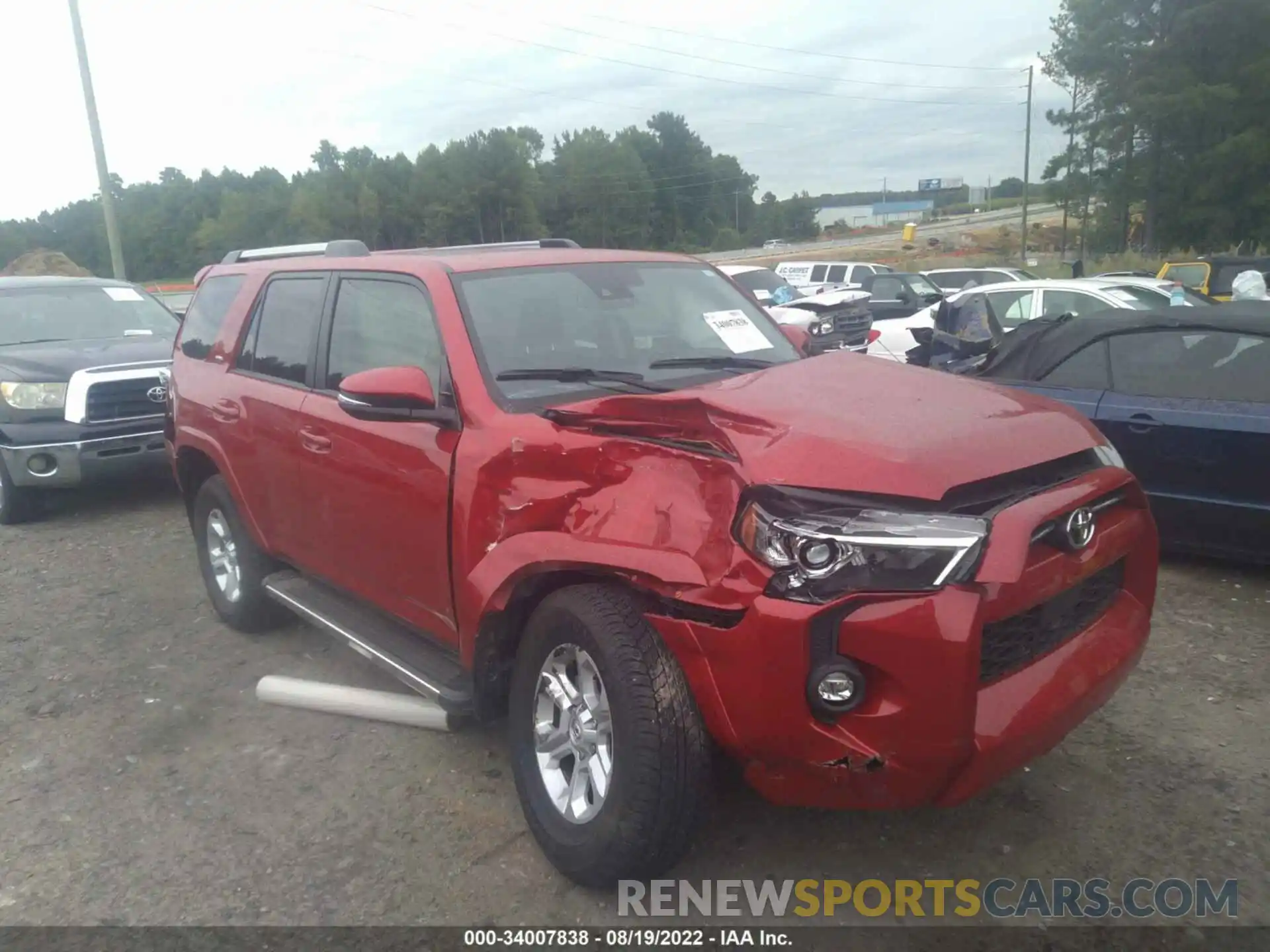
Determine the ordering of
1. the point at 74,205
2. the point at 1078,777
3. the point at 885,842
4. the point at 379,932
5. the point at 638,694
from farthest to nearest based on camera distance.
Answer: the point at 74,205 → the point at 1078,777 → the point at 885,842 → the point at 379,932 → the point at 638,694

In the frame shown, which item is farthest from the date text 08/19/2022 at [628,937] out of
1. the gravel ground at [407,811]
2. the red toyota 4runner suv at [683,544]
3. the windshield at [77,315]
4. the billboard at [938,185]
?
the billboard at [938,185]

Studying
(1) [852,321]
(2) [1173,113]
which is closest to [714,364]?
(1) [852,321]

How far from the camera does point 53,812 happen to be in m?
3.70

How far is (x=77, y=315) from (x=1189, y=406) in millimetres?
8768

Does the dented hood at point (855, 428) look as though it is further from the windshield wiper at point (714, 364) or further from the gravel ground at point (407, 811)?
the gravel ground at point (407, 811)

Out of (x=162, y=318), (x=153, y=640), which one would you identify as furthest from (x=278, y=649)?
(x=162, y=318)

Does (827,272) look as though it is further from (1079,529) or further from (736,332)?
(1079,529)

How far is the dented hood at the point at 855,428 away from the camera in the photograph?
8.48 feet

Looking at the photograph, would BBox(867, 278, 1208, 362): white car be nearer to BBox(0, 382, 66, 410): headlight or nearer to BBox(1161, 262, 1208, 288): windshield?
BBox(1161, 262, 1208, 288): windshield

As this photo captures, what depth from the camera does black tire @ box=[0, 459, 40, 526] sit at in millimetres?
7867

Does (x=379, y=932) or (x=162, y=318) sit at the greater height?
(x=162, y=318)

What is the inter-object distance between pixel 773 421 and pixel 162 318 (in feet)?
27.2

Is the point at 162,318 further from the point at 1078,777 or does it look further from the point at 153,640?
the point at 1078,777

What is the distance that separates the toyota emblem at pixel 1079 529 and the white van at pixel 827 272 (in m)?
21.4
